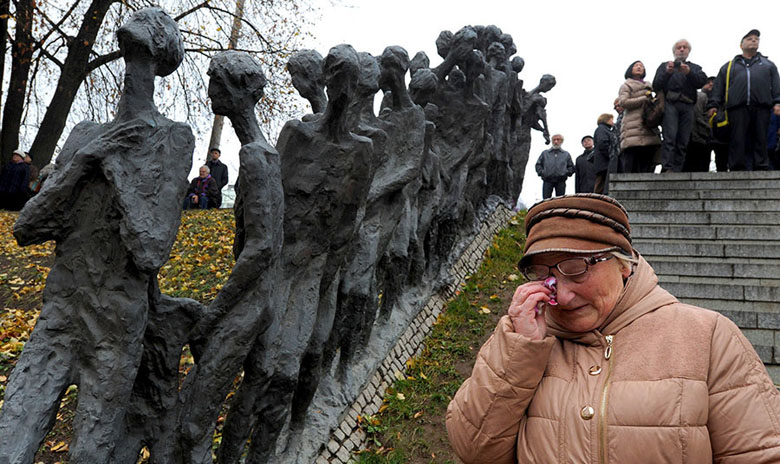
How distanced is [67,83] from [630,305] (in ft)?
47.3

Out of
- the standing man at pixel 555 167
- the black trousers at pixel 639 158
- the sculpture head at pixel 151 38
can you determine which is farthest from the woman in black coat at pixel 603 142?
the sculpture head at pixel 151 38

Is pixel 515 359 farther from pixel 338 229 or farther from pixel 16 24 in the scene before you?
pixel 16 24

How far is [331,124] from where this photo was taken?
4402mm

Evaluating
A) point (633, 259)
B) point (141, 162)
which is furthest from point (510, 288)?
point (633, 259)

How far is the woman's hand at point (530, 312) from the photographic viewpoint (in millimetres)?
1769

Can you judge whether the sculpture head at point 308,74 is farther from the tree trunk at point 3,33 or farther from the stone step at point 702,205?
the tree trunk at point 3,33

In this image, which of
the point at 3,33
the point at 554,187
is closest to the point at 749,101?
the point at 554,187

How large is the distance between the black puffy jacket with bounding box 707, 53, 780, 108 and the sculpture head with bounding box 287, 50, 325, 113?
635 cm

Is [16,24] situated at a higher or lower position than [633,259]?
higher

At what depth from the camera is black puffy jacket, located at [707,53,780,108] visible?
852cm

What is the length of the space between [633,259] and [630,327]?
8.1 inches

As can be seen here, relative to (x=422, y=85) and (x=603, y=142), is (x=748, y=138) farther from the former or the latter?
(x=422, y=85)

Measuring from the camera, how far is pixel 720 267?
684 cm

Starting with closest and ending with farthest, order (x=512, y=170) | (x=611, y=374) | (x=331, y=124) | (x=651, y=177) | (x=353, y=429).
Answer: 1. (x=611, y=374)
2. (x=331, y=124)
3. (x=353, y=429)
4. (x=651, y=177)
5. (x=512, y=170)
